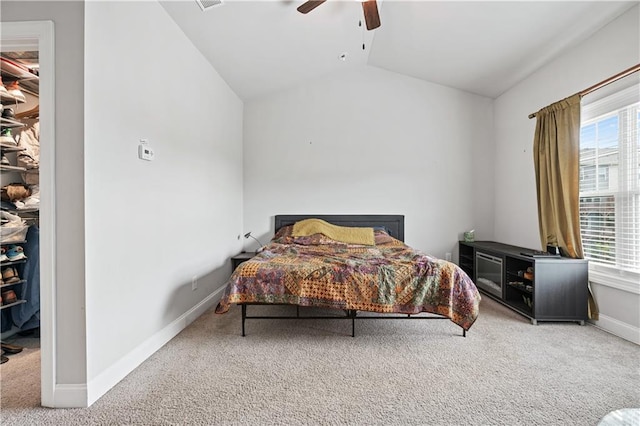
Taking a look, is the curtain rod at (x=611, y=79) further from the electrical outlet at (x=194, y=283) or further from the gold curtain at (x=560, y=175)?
the electrical outlet at (x=194, y=283)

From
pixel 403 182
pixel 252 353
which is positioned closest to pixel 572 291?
pixel 403 182

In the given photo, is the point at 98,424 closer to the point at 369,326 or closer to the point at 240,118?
the point at 369,326

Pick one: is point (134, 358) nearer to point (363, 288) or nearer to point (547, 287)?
point (363, 288)

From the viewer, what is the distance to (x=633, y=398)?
161 cm

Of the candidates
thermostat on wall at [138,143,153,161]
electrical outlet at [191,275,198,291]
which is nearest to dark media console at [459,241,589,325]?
electrical outlet at [191,275,198,291]

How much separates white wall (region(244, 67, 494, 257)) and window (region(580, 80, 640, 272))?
1416 millimetres

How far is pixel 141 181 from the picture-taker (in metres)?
2.03

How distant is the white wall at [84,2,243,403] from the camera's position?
1638 millimetres

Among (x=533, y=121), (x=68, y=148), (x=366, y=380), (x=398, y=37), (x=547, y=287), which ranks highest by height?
(x=398, y=37)

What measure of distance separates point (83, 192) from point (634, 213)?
3.97 meters

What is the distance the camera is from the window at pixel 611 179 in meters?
2.38

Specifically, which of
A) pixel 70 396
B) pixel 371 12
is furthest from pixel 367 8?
pixel 70 396

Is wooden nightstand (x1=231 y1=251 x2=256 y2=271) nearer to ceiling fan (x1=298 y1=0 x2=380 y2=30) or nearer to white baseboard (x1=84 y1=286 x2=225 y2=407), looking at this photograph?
white baseboard (x1=84 y1=286 x2=225 y2=407)

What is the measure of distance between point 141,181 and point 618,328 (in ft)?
12.9
